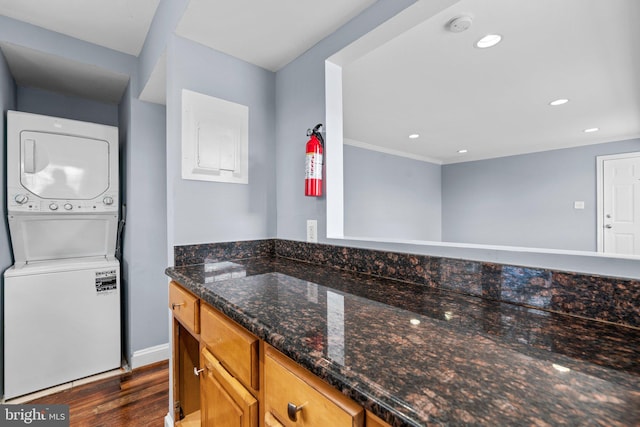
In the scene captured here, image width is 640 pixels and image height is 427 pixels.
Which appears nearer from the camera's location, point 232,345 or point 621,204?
point 232,345

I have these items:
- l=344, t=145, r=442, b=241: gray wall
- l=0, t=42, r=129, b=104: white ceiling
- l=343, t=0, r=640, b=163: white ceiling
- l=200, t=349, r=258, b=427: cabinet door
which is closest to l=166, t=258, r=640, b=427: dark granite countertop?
l=200, t=349, r=258, b=427: cabinet door

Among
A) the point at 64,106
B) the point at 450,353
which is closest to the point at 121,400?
the point at 450,353

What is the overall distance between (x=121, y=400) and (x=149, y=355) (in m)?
0.42

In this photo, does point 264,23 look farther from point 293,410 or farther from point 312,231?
point 293,410

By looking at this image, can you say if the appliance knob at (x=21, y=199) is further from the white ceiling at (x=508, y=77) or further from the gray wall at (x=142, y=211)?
the white ceiling at (x=508, y=77)

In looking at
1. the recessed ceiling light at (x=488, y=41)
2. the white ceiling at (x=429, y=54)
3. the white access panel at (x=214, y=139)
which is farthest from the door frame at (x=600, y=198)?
the white access panel at (x=214, y=139)

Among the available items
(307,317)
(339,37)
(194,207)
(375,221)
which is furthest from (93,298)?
(375,221)

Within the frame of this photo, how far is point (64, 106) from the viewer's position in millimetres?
2590

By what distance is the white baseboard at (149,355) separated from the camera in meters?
2.23

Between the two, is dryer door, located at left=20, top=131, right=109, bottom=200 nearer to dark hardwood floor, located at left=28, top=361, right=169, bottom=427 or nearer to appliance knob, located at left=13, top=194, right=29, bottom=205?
appliance knob, located at left=13, top=194, right=29, bottom=205

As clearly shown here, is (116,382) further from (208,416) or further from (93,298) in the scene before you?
(208,416)

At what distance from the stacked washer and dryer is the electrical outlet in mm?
1650

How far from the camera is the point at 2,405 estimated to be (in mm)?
1748

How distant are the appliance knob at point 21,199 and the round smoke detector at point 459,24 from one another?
287 centimetres
